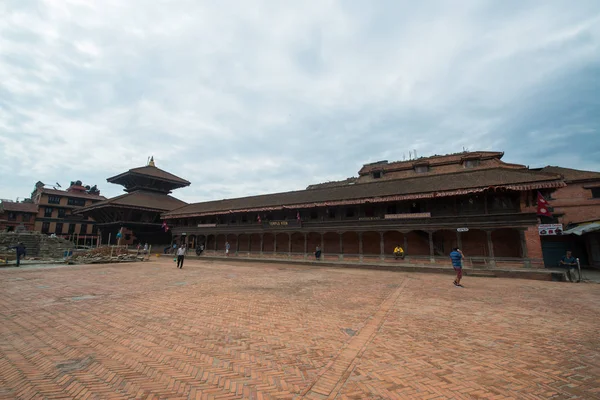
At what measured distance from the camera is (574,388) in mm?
3482

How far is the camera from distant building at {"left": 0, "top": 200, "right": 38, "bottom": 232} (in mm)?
51281

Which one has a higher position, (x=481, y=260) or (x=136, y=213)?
(x=136, y=213)

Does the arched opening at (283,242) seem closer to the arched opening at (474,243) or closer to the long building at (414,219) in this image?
the long building at (414,219)

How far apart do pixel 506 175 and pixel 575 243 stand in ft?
39.6

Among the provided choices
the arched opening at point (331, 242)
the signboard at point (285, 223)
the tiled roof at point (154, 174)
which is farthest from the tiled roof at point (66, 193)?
the arched opening at point (331, 242)

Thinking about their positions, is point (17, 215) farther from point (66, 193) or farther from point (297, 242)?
point (297, 242)

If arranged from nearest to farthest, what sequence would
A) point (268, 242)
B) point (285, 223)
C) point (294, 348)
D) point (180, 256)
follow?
1. point (294, 348)
2. point (180, 256)
3. point (285, 223)
4. point (268, 242)

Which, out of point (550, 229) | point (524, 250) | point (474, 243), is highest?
point (550, 229)

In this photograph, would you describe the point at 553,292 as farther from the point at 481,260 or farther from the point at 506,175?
the point at 506,175

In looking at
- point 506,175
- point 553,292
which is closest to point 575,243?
point 506,175

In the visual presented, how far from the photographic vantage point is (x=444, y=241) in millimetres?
22625

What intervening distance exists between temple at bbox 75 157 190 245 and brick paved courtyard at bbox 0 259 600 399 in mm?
36244

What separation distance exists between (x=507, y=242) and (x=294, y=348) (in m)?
23.4

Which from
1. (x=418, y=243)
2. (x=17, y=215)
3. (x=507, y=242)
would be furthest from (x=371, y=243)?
(x=17, y=215)
